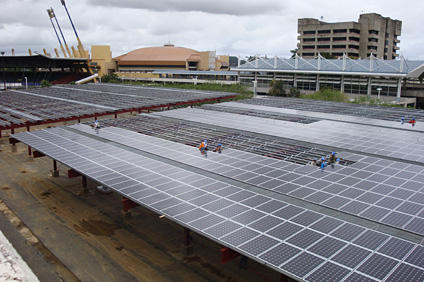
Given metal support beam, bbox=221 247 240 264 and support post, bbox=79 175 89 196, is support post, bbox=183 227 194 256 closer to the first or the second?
metal support beam, bbox=221 247 240 264

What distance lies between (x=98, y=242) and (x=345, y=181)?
47.4 ft

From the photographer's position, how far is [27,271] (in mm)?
15898

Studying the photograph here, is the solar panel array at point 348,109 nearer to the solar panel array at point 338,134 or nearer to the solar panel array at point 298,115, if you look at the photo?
the solar panel array at point 298,115

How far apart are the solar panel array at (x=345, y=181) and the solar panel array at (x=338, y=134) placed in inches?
102

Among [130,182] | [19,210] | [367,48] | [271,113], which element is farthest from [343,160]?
[367,48]

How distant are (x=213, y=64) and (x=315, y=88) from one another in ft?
228

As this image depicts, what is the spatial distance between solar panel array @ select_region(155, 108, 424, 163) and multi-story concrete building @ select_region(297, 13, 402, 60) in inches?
3948

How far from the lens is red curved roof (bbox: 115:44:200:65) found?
5753 inches

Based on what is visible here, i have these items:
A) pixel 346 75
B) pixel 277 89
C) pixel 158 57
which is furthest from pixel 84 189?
pixel 158 57

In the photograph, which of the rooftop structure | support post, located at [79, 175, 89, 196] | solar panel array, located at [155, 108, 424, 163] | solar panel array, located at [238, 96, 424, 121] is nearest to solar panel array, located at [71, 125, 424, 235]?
solar panel array, located at [155, 108, 424, 163]

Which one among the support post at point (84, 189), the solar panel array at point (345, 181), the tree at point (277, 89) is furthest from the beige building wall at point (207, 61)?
the solar panel array at point (345, 181)

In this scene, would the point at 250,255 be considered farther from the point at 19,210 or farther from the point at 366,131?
the point at 366,131

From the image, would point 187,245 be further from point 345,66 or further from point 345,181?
point 345,66

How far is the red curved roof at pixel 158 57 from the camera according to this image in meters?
146
